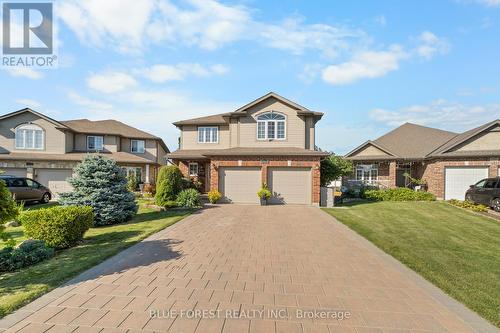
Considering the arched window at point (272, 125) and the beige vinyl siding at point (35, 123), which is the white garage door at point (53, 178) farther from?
the arched window at point (272, 125)

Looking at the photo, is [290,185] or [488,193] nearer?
[488,193]

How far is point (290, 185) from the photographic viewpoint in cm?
1767

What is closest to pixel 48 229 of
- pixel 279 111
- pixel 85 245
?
pixel 85 245

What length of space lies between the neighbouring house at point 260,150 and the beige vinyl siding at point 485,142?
1178 centimetres

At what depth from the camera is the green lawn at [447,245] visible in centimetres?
490

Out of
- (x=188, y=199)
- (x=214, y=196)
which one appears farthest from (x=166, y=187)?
(x=214, y=196)

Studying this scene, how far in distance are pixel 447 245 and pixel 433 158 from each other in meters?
15.5

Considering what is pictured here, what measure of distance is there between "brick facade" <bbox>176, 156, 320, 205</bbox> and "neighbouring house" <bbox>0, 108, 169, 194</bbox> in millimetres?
12019

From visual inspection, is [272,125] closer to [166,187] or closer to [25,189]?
[166,187]

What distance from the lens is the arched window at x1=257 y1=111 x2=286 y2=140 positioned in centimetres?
1918

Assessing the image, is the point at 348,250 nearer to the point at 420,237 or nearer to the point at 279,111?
the point at 420,237

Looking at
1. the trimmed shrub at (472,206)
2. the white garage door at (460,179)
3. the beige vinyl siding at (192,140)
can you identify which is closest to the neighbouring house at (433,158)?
the white garage door at (460,179)

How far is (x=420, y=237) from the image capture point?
30.7 ft

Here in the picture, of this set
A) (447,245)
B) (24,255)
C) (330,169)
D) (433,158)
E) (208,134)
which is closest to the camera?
(24,255)
